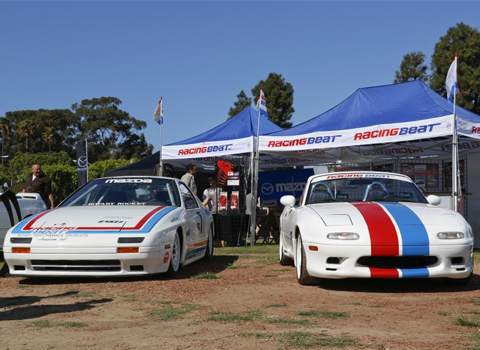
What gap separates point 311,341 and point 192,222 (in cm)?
452

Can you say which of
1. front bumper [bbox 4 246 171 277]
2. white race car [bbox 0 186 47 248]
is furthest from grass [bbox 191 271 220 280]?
white race car [bbox 0 186 47 248]

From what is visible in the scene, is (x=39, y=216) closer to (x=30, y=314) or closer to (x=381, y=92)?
(x=30, y=314)

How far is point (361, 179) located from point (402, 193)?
544mm

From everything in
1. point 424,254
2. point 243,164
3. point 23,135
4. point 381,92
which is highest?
point 23,135

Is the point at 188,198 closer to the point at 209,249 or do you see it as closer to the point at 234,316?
the point at 209,249

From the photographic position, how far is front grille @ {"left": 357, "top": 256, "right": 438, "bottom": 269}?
236 inches

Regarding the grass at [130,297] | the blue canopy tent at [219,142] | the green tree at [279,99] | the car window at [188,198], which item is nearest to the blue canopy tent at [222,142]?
the blue canopy tent at [219,142]

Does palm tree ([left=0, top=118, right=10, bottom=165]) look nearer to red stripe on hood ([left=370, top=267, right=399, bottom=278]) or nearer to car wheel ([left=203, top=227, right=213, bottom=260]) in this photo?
car wheel ([left=203, top=227, right=213, bottom=260])

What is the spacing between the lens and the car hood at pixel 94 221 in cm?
683

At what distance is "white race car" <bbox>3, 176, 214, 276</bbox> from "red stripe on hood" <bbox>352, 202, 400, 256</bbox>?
227 centimetres

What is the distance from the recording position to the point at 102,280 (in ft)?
23.1

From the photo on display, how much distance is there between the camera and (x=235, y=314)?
4.84 m

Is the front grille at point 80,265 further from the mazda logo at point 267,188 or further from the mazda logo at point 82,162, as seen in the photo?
the mazda logo at point 82,162

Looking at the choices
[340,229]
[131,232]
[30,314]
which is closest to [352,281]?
[340,229]
